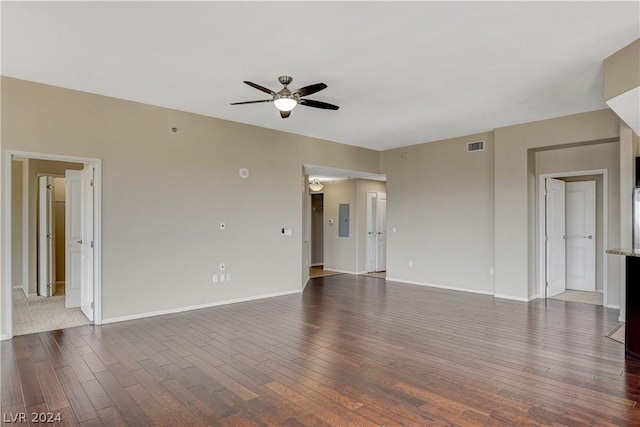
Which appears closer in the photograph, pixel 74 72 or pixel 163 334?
pixel 74 72

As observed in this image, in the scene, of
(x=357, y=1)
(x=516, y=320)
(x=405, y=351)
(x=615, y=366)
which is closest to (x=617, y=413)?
(x=615, y=366)

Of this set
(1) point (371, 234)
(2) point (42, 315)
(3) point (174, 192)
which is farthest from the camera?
(1) point (371, 234)

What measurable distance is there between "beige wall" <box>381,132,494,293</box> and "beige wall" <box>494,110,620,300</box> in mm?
287

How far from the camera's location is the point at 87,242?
489 centimetres

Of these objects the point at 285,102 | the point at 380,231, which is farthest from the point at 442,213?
the point at 285,102

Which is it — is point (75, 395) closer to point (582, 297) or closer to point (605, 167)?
point (605, 167)

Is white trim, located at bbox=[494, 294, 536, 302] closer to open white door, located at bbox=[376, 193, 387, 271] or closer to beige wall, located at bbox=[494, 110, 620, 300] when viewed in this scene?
beige wall, located at bbox=[494, 110, 620, 300]

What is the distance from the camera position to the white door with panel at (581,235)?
271 inches

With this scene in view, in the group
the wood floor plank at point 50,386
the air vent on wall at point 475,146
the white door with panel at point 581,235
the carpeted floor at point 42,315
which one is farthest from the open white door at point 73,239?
the white door with panel at point 581,235

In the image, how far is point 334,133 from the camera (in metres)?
6.85

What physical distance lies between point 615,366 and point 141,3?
505cm

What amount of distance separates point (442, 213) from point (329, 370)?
16.4 ft

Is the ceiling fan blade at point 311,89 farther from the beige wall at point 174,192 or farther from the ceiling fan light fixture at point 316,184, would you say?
the ceiling fan light fixture at point 316,184

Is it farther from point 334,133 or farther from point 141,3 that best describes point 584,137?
point 141,3
